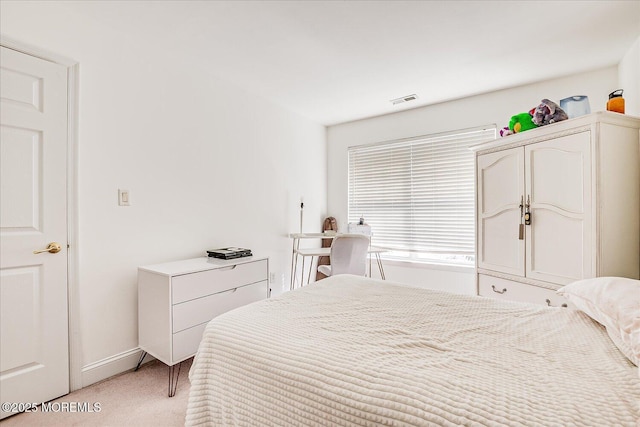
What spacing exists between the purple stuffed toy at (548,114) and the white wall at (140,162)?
8.33ft

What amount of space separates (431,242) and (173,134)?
117 inches

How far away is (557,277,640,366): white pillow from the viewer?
0.85 meters

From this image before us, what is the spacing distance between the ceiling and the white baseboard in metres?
2.34

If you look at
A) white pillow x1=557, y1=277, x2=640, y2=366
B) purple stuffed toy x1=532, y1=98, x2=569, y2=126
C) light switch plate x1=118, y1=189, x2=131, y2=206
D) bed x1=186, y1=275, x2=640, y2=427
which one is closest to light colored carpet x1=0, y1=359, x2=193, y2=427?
bed x1=186, y1=275, x2=640, y2=427

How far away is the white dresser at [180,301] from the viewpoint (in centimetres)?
191

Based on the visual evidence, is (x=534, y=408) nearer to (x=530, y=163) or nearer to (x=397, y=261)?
(x=530, y=163)

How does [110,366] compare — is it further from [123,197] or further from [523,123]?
[523,123]

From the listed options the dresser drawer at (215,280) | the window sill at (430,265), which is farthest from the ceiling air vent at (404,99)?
the dresser drawer at (215,280)

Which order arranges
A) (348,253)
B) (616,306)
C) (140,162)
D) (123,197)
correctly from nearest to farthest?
(616,306)
(123,197)
(140,162)
(348,253)

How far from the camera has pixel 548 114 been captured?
1968 millimetres

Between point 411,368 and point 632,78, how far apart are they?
290 centimetres

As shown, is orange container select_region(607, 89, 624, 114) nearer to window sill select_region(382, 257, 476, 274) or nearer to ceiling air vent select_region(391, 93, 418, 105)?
ceiling air vent select_region(391, 93, 418, 105)

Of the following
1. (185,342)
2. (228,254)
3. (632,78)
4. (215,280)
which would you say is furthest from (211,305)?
(632,78)

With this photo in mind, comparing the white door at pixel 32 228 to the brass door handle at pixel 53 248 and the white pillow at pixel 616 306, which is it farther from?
the white pillow at pixel 616 306
